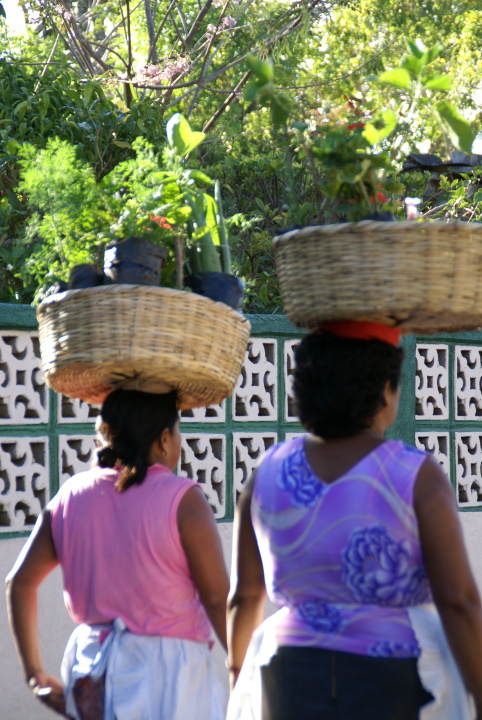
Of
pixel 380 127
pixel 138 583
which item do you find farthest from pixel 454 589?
pixel 380 127

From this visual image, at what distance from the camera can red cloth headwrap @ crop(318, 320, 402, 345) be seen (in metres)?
2.22

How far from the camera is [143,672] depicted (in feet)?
7.94

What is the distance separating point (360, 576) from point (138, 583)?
0.67m

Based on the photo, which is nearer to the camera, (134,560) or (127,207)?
(134,560)

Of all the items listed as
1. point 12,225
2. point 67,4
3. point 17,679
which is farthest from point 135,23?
point 17,679

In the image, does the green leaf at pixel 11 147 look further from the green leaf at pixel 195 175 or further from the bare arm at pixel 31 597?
the bare arm at pixel 31 597

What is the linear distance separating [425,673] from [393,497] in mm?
352

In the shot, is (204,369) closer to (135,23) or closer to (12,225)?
(12,225)

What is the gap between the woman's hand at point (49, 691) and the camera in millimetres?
2564

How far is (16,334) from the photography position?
4246mm

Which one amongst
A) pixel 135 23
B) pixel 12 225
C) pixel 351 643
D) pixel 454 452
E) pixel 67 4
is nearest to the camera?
pixel 351 643

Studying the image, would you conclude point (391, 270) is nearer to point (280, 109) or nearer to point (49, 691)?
point (280, 109)

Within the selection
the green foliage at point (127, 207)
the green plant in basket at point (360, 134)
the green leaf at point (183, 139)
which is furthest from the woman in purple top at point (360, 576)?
the green leaf at point (183, 139)

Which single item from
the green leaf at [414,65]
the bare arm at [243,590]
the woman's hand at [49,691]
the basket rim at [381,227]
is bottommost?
the woman's hand at [49,691]
